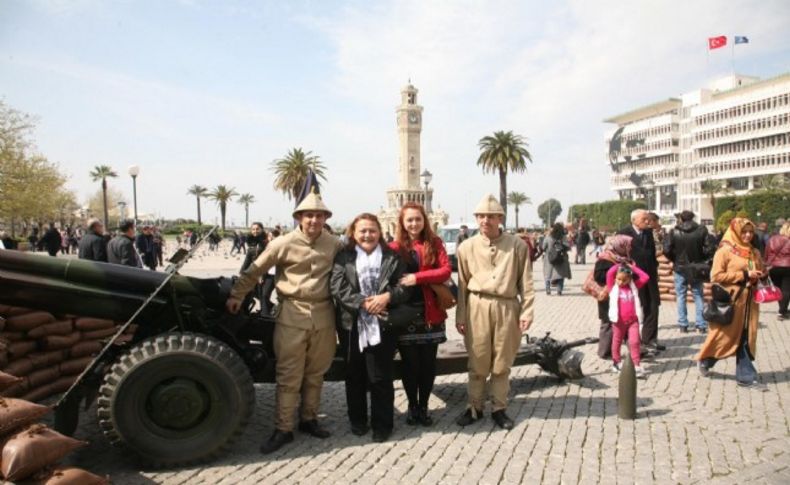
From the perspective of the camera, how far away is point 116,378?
3914mm

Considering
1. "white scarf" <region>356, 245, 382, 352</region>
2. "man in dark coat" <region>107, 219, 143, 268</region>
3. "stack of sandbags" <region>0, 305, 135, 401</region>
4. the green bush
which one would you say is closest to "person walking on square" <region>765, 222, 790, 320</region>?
"white scarf" <region>356, 245, 382, 352</region>

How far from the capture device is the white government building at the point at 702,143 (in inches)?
3125

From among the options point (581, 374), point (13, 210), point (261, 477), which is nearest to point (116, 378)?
point (261, 477)

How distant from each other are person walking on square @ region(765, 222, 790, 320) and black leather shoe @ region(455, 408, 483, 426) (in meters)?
8.06

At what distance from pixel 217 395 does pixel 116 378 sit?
2.23 feet

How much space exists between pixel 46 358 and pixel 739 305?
6893 mm

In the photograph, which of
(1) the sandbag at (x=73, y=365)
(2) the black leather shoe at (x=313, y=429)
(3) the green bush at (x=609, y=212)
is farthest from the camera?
(3) the green bush at (x=609, y=212)

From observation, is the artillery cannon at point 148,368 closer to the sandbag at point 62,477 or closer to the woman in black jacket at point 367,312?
the sandbag at point 62,477

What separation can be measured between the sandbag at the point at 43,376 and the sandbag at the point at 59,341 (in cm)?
19

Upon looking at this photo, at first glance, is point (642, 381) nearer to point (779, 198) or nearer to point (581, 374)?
point (581, 374)

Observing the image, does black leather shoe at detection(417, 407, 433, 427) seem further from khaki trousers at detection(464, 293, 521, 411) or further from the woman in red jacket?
khaki trousers at detection(464, 293, 521, 411)

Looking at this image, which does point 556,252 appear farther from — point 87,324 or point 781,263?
point 87,324

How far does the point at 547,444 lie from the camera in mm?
4500

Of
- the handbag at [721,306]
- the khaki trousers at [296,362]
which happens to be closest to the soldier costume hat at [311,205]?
the khaki trousers at [296,362]
